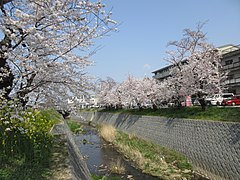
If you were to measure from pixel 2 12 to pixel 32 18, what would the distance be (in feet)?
2.53

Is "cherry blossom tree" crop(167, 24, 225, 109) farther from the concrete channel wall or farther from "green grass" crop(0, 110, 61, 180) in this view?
"green grass" crop(0, 110, 61, 180)

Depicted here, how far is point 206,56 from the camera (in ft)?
45.1

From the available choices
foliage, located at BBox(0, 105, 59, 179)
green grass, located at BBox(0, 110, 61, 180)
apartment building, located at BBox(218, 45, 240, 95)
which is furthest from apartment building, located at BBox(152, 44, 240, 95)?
foliage, located at BBox(0, 105, 59, 179)

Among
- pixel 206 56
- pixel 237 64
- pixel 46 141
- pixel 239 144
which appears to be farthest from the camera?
pixel 237 64

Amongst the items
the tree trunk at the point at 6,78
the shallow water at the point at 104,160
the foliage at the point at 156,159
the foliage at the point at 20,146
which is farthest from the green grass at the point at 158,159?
the tree trunk at the point at 6,78

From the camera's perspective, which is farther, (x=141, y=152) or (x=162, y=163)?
(x=141, y=152)

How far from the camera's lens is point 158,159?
1084 cm

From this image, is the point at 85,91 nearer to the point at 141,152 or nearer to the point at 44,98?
the point at 44,98

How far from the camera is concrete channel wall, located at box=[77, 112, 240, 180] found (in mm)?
7852

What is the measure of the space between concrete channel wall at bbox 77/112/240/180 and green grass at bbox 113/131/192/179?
0.47m

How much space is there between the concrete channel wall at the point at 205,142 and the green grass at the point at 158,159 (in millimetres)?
471

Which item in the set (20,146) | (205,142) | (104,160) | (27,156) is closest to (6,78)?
(20,146)

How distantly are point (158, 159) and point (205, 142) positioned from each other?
264 centimetres

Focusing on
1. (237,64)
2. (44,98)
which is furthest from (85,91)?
(237,64)
